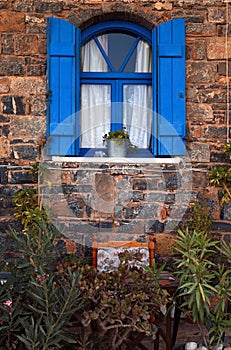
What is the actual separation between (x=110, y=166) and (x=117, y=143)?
260 millimetres

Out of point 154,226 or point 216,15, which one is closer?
point 154,226

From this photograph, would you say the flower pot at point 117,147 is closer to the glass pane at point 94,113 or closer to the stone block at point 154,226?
the glass pane at point 94,113

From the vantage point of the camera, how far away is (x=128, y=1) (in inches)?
183

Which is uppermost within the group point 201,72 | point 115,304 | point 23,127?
point 201,72

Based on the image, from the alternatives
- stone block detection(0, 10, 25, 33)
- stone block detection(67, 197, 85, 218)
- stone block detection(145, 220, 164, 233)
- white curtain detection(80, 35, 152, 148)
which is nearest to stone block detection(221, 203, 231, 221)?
stone block detection(145, 220, 164, 233)

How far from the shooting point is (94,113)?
482 centimetres

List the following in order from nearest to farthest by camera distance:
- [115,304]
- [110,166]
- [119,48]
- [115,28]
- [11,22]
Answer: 1. [115,304]
2. [110,166]
3. [11,22]
4. [115,28]
5. [119,48]

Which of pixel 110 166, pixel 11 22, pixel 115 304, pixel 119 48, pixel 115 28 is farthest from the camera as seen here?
pixel 119 48

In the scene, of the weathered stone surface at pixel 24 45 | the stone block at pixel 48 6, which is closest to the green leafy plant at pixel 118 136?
the weathered stone surface at pixel 24 45

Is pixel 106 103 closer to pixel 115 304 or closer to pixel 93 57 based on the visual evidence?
pixel 93 57

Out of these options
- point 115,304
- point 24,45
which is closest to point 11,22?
→ point 24,45

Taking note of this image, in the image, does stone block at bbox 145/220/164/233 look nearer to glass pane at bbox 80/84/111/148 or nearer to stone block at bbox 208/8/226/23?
glass pane at bbox 80/84/111/148

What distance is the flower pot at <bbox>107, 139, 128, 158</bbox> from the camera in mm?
4535

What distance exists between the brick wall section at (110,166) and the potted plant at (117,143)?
197 mm
